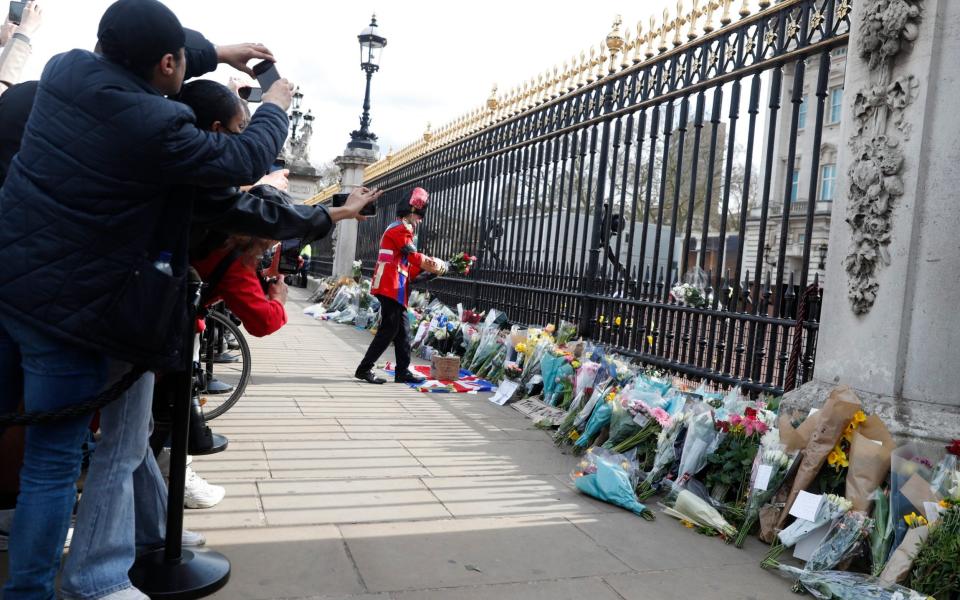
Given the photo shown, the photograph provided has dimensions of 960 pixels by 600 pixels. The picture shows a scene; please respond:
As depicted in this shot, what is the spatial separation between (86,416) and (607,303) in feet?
17.6

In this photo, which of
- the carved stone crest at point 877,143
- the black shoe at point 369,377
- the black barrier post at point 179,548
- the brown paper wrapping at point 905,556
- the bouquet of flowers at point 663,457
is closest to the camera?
the black barrier post at point 179,548

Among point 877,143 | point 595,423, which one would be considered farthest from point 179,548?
point 877,143

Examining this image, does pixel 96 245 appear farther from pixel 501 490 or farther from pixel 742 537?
pixel 742 537

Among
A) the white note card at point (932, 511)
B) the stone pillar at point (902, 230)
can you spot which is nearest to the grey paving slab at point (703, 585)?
the white note card at point (932, 511)

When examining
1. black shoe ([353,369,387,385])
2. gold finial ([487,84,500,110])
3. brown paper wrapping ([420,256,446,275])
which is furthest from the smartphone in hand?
gold finial ([487,84,500,110])

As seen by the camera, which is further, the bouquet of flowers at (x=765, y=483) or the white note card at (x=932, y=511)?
the bouquet of flowers at (x=765, y=483)

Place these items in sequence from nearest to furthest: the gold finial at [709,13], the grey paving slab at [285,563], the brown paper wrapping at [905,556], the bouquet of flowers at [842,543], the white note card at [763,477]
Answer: the grey paving slab at [285,563], the brown paper wrapping at [905,556], the bouquet of flowers at [842,543], the white note card at [763,477], the gold finial at [709,13]

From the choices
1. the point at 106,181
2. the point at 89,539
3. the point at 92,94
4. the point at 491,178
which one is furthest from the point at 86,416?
the point at 491,178

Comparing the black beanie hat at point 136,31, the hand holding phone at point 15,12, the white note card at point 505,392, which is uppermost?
the hand holding phone at point 15,12

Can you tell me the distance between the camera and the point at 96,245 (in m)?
2.14

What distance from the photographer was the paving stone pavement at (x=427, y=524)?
2.93m

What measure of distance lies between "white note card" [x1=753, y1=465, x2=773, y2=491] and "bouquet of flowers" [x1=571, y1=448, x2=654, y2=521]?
0.57 meters

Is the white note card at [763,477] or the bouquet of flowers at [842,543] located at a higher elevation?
the white note card at [763,477]

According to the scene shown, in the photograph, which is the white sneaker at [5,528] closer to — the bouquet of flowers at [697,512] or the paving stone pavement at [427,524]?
the paving stone pavement at [427,524]
